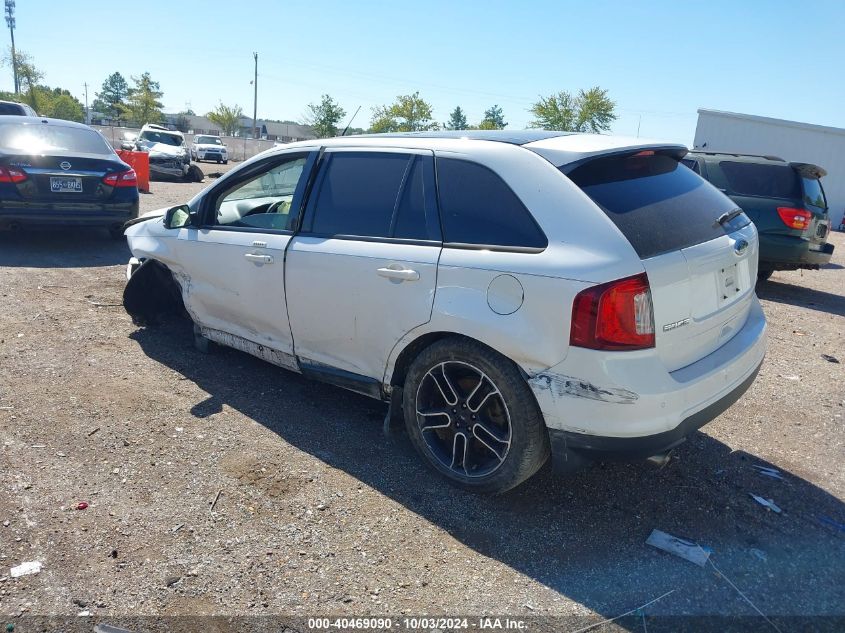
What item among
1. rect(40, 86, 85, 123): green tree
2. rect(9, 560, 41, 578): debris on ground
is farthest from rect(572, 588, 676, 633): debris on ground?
rect(40, 86, 85, 123): green tree

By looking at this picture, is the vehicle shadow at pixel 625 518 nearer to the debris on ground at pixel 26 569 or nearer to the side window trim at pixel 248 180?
the side window trim at pixel 248 180

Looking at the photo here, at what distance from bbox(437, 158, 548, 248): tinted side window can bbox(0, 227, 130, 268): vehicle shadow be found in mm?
6205

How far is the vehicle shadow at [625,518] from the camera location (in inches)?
109

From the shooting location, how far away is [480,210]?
10.8 ft

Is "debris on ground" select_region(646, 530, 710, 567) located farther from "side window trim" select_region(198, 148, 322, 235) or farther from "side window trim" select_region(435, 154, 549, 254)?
"side window trim" select_region(198, 148, 322, 235)

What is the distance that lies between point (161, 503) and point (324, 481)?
82 cm

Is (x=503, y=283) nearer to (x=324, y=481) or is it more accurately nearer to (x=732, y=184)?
(x=324, y=481)

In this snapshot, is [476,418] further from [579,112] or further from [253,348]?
→ [579,112]

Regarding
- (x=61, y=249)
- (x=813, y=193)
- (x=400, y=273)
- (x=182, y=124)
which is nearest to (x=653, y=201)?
(x=400, y=273)

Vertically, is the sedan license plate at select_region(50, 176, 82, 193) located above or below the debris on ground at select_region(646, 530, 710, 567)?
above

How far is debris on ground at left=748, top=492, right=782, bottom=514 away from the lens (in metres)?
3.43

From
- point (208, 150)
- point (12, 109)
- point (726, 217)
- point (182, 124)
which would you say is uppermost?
point (182, 124)

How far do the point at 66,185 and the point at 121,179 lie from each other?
701 millimetres

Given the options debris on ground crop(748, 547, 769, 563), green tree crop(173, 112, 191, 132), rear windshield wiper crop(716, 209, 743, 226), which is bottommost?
debris on ground crop(748, 547, 769, 563)
